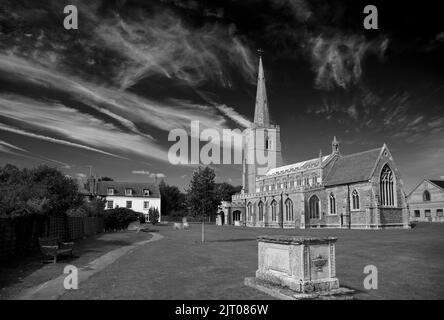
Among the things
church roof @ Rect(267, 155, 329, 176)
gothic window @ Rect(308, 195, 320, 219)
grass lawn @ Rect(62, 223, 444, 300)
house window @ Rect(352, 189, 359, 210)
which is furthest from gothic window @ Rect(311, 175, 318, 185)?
grass lawn @ Rect(62, 223, 444, 300)

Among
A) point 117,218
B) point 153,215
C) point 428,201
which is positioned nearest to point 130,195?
point 153,215

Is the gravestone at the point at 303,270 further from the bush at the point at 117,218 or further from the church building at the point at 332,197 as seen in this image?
the church building at the point at 332,197

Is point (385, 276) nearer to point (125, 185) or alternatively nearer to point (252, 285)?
point (252, 285)

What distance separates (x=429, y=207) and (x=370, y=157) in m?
26.2

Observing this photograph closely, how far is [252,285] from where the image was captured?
9.50 m

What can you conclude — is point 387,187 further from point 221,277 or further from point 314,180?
point 221,277

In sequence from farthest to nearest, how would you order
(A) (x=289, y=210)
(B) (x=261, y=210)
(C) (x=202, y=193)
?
(B) (x=261, y=210)
(A) (x=289, y=210)
(C) (x=202, y=193)

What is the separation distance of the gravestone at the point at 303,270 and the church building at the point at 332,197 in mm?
40064

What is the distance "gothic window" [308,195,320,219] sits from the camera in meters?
55.5

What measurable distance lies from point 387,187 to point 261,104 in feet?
151

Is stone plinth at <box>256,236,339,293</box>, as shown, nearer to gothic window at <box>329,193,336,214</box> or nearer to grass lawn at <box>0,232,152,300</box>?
grass lawn at <box>0,232,152,300</box>

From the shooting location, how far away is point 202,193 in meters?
28.1

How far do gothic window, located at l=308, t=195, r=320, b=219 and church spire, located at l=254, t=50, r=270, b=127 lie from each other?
116 feet
